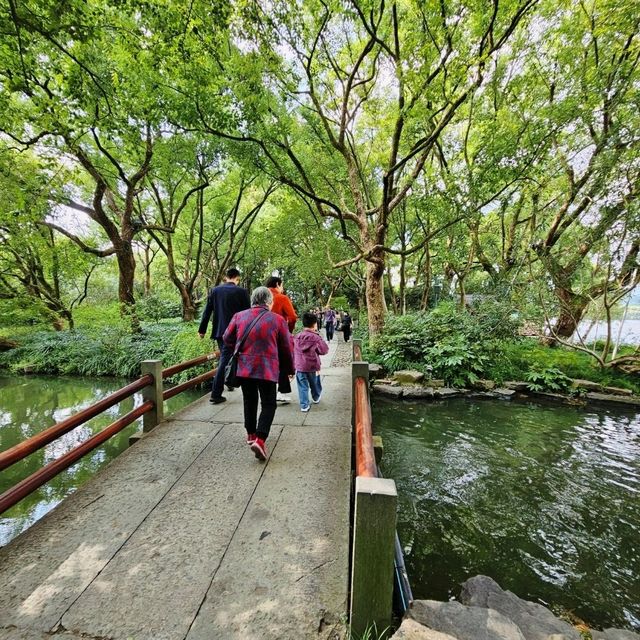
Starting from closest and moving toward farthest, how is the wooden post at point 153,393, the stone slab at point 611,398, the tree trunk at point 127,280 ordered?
the wooden post at point 153,393 < the stone slab at point 611,398 < the tree trunk at point 127,280

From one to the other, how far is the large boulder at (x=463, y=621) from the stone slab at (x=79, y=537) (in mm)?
2143

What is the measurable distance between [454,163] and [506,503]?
1231 centimetres

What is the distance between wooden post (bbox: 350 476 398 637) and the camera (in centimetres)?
170

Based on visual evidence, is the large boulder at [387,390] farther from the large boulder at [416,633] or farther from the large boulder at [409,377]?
the large boulder at [416,633]

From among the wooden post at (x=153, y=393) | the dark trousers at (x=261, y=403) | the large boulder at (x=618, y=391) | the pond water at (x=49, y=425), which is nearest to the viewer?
the dark trousers at (x=261, y=403)

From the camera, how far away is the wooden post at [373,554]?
1.70 metres

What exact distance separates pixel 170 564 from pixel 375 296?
32.3 feet

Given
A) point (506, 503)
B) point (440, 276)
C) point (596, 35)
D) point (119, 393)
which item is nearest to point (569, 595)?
point (506, 503)

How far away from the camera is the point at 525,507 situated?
457cm

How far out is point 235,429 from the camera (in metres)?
4.30

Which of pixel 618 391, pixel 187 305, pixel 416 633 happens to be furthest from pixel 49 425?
pixel 618 391

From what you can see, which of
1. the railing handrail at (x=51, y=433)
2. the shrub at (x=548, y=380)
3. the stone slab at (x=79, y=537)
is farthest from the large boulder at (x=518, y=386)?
the railing handrail at (x=51, y=433)

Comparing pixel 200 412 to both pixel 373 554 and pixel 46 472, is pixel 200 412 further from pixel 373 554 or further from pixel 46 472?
pixel 373 554

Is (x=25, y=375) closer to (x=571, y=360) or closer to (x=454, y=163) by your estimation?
(x=454, y=163)
